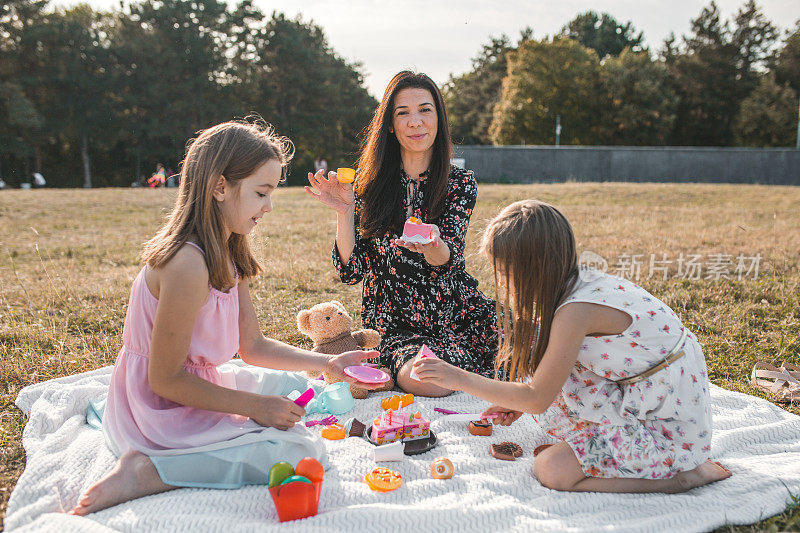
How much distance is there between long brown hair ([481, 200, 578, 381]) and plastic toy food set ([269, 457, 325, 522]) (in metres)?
0.88

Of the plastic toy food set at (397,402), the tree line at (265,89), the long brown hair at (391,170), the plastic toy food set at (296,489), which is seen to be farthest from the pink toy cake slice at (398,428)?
the tree line at (265,89)

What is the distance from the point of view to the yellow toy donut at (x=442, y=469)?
88.7 inches

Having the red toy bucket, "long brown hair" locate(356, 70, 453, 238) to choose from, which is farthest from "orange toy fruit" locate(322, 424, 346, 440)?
"long brown hair" locate(356, 70, 453, 238)

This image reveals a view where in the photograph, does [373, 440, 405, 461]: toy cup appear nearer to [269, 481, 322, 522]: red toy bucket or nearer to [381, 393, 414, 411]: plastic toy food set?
[381, 393, 414, 411]: plastic toy food set

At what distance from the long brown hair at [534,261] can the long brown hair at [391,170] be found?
1.25 metres

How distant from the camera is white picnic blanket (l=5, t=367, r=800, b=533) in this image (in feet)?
6.22

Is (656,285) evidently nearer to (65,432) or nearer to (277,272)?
(277,272)

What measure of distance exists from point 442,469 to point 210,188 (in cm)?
135

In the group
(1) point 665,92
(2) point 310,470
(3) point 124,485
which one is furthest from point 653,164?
(3) point 124,485

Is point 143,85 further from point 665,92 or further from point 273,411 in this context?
point 273,411

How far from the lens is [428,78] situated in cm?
336

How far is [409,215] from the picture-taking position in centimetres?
344

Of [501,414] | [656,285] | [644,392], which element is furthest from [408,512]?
[656,285]

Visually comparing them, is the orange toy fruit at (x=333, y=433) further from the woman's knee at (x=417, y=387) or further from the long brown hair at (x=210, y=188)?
the long brown hair at (x=210, y=188)
